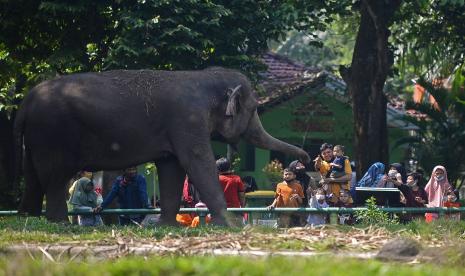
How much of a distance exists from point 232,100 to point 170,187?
141 centimetres

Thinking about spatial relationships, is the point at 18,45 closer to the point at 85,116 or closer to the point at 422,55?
the point at 85,116

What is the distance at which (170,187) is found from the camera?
17391mm

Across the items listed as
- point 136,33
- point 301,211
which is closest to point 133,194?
point 301,211

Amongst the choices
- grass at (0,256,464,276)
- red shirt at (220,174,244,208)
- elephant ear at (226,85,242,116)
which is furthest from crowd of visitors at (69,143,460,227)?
grass at (0,256,464,276)

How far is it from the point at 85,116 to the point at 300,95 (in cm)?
1909

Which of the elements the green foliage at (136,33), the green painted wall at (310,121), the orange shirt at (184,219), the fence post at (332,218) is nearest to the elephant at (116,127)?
the fence post at (332,218)

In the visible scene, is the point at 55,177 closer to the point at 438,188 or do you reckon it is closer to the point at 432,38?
the point at 438,188

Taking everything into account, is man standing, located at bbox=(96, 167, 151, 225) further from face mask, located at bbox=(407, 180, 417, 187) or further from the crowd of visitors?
face mask, located at bbox=(407, 180, 417, 187)

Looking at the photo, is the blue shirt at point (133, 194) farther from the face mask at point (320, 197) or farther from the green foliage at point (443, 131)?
the green foliage at point (443, 131)

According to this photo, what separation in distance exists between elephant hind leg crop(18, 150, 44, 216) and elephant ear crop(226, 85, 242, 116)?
2629 mm

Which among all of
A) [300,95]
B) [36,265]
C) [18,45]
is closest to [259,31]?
[18,45]

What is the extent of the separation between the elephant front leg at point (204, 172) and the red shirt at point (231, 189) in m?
1.82

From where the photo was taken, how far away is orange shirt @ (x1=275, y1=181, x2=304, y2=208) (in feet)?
61.0

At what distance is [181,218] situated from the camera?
18.7 meters
